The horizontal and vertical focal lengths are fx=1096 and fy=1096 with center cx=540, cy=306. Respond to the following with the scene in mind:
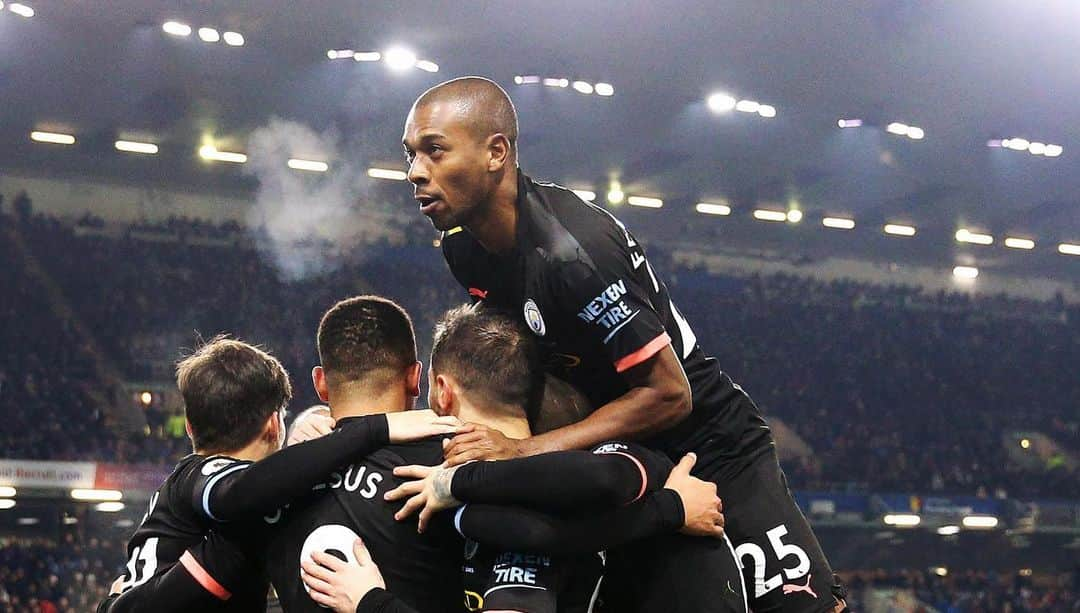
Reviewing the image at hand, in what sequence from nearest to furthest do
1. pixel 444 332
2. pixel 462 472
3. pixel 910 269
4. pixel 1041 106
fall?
pixel 462 472
pixel 444 332
pixel 1041 106
pixel 910 269

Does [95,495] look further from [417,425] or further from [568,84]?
[417,425]

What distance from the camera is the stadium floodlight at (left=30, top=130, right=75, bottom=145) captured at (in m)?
24.5

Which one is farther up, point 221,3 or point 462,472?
point 221,3

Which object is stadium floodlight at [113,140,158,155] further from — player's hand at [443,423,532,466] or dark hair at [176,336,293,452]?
player's hand at [443,423,532,466]

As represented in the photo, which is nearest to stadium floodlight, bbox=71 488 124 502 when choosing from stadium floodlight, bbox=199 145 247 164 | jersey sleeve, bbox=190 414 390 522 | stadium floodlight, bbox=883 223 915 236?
stadium floodlight, bbox=199 145 247 164

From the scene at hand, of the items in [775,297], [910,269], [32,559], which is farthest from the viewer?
[910,269]

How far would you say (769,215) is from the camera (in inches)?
1191

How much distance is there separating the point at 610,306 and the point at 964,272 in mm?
33717

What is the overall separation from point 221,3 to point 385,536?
59.1 ft

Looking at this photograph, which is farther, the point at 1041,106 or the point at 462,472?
the point at 1041,106

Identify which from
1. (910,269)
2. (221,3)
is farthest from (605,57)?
(910,269)

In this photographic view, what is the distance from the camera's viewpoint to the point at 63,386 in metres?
22.1

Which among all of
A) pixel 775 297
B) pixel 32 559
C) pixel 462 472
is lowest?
pixel 32 559

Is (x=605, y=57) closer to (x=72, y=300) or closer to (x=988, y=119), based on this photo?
(x=988, y=119)
